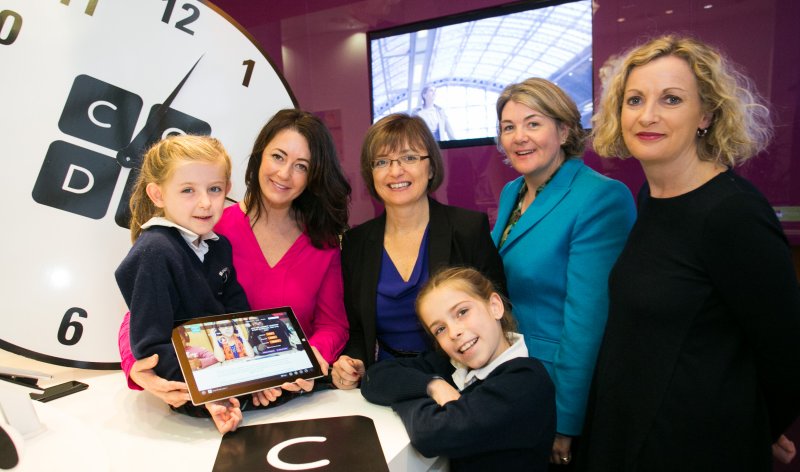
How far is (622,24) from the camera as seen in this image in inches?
89.3

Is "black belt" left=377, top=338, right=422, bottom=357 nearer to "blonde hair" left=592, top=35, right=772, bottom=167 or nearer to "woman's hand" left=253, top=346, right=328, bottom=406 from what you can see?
"woman's hand" left=253, top=346, right=328, bottom=406

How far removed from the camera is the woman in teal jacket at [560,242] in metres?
1.37

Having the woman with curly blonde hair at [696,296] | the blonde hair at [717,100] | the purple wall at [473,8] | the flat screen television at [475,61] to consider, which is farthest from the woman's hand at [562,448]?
the flat screen television at [475,61]

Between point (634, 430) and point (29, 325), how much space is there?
1693mm

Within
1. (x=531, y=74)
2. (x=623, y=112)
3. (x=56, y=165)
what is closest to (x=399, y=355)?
(x=623, y=112)

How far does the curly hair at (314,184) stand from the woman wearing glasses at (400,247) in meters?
0.10

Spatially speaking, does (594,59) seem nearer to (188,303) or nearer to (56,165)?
(188,303)

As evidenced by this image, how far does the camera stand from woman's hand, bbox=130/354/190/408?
3.67 ft

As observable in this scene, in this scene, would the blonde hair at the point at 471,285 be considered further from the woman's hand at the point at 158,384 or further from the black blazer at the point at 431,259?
the woman's hand at the point at 158,384

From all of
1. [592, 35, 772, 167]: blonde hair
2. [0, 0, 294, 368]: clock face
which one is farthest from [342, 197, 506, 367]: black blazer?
[0, 0, 294, 368]: clock face

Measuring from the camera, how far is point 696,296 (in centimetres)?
107

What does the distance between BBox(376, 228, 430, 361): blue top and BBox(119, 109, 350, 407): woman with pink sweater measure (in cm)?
17

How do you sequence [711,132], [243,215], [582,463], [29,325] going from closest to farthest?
[711,132] → [582,463] → [29,325] → [243,215]

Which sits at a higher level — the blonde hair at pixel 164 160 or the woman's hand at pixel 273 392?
the blonde hair at pixel 164 160
